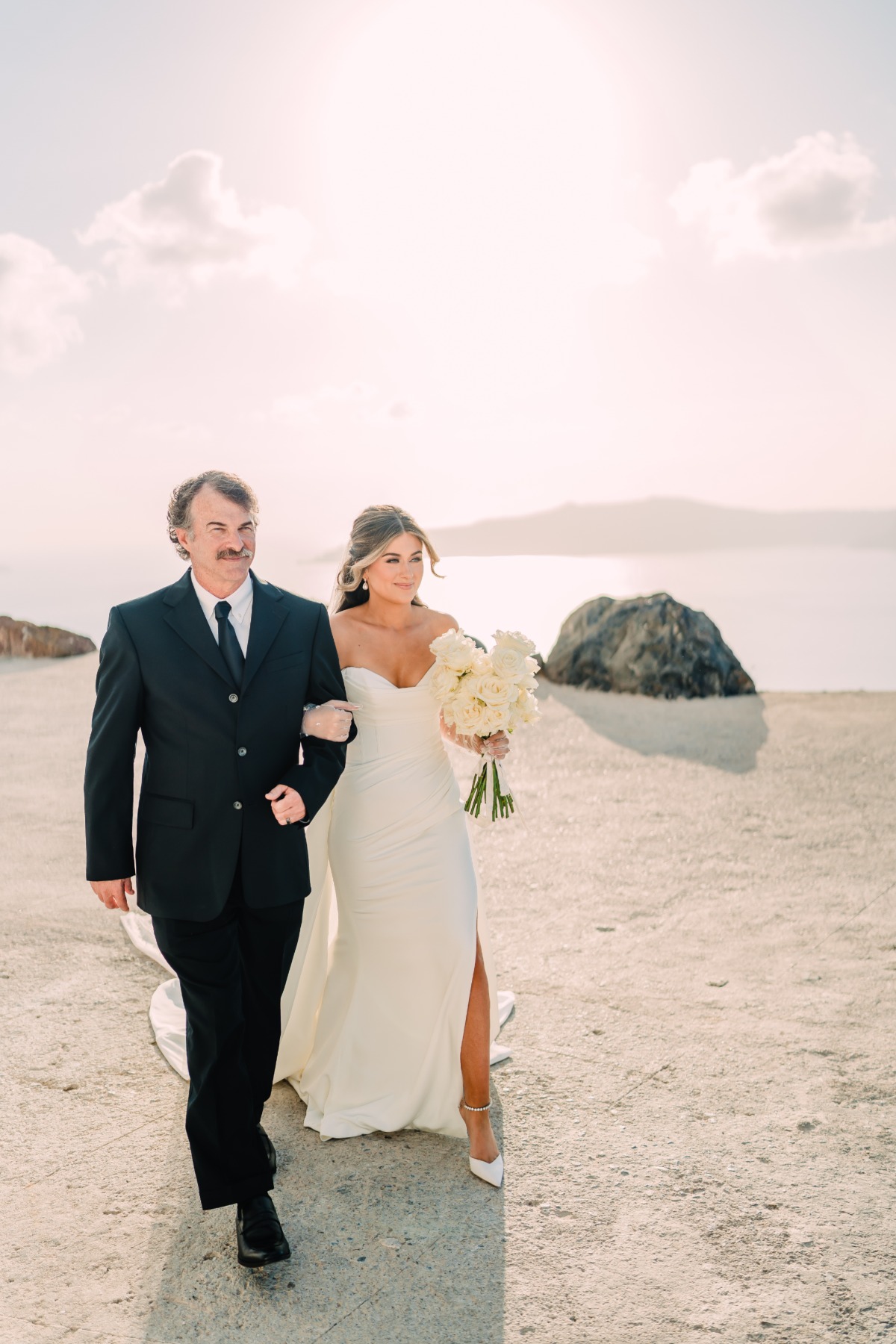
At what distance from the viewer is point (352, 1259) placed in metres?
3.27

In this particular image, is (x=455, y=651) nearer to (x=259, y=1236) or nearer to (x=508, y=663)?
(x=508, y=663)

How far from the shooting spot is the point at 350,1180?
12.1ft

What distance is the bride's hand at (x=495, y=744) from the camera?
402cm

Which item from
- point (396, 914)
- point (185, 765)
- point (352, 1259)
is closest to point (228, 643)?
point (185, 765)

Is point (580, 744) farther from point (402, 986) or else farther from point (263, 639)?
point (263, 639)

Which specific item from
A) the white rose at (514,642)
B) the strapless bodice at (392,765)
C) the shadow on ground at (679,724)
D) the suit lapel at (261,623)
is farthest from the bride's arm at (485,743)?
the shadow on ground at (679,724)

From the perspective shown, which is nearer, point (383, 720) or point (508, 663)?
point (508, 663)

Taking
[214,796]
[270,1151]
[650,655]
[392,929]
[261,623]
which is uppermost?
[650,655]

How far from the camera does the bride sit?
390 centimetres

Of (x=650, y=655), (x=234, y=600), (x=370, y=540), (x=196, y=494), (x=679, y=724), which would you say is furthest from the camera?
(x=650, y=655)

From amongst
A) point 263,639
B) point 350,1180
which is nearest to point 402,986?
point 350,1180

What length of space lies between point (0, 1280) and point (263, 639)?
2.11m

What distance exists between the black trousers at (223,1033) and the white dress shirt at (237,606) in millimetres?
756

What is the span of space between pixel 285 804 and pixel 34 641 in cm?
1372
